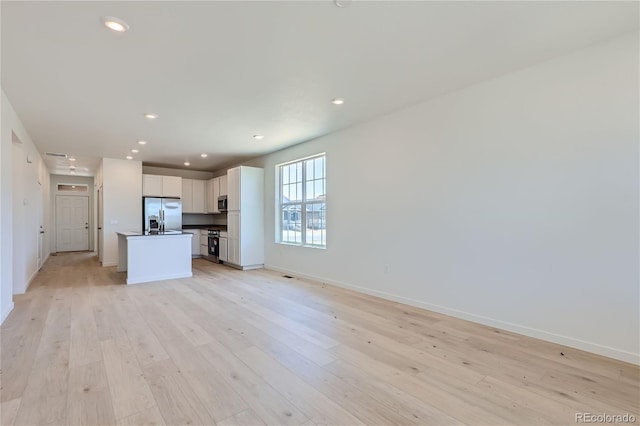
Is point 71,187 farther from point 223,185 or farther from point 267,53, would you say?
point 267,53

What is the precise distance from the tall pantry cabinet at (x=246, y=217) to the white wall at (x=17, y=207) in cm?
339

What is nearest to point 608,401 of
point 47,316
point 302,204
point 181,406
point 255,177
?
point 181,406

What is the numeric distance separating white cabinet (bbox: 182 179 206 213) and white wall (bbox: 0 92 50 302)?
10.2ft

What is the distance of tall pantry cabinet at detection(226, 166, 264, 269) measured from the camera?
6.63m

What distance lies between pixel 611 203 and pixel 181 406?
11.6ft

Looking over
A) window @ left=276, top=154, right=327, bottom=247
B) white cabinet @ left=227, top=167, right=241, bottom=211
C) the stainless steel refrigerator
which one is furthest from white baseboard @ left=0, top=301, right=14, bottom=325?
window @ left=276, top=154, right=327, bottom=247

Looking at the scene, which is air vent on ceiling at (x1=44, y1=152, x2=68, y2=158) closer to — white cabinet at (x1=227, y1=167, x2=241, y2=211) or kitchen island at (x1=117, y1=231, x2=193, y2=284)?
→ kitchen island at (x1=117, y1=231, x2=193, y2=284)

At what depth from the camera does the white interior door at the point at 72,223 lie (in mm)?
10188

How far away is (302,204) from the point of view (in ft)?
19.5

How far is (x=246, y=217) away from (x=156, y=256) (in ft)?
6.15

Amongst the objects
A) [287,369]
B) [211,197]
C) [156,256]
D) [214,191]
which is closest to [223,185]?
[214,191]

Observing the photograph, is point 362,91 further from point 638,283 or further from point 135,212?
point 135,212

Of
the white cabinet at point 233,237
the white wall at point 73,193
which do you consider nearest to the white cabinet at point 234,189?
the white cabinet at point 233,237

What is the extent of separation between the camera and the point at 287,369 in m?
2.35
